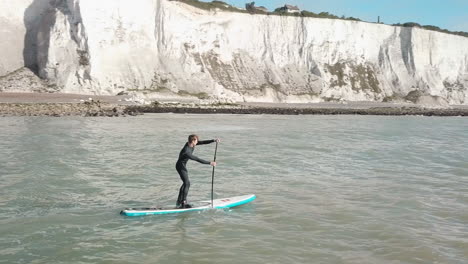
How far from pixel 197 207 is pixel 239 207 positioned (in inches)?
42.2

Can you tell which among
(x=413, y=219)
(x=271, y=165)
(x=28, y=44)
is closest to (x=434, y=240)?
(x=413, y=219)

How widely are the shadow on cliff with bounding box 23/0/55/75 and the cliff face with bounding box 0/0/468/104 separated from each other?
0.29 meters

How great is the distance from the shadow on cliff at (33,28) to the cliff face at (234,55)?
29 centimetres

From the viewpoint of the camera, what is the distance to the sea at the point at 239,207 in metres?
8.01

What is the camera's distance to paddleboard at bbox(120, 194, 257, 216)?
32.5ft

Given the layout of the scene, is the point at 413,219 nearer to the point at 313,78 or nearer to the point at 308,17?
the point at 313,78

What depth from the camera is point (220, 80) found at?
66.8m

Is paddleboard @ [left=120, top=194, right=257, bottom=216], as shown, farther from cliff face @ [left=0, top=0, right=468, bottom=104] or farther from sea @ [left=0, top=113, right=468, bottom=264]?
cliff face @ [left=0, top=0, right=468, bottom=104]

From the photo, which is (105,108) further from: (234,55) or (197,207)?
(197,207)

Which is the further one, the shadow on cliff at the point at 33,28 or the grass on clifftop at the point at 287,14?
the grass on clifftop at the point at 287,14

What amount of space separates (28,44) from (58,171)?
49.7m

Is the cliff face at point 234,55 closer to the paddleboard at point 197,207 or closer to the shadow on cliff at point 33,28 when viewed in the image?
the shadow on cliff at point 33,28

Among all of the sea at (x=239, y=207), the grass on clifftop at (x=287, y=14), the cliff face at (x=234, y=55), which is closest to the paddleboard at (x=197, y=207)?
the sea at (x=239, y=207)

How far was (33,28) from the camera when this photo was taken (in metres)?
59.4
